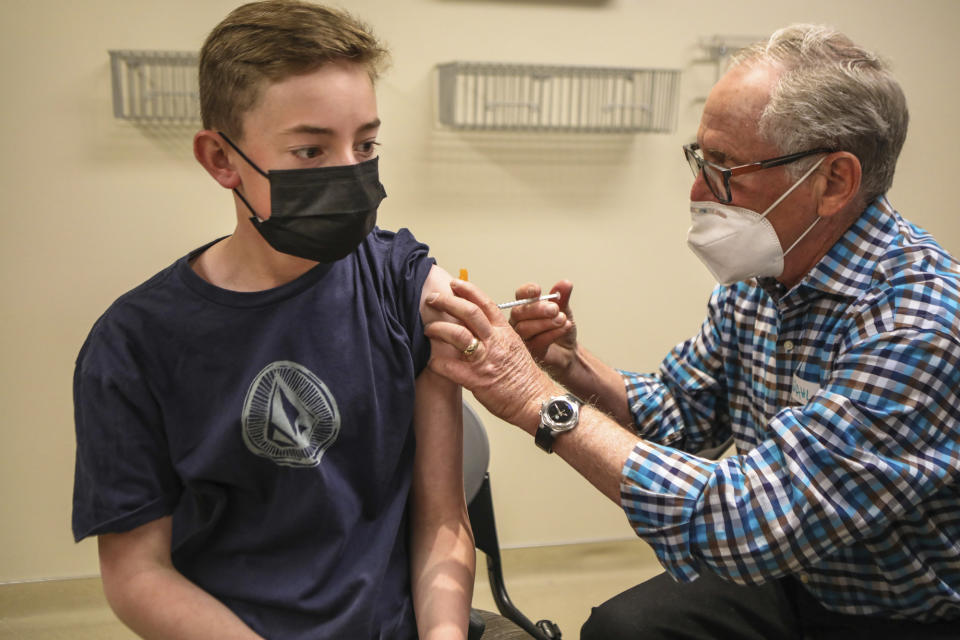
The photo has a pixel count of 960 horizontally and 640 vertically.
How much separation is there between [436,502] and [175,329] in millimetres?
466

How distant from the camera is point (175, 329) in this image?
1.09m

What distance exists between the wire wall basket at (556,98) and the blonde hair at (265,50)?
1.16 metres

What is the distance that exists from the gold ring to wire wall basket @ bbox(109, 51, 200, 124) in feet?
4.21

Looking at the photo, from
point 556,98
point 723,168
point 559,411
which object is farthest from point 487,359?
point 556,98

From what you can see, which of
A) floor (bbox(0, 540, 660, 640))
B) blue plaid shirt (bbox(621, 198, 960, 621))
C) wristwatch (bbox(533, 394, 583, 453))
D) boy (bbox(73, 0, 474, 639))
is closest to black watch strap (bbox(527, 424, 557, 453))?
wristwatch (bbox(533, 394, 583, 453))

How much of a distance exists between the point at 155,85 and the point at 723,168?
4.98 feet

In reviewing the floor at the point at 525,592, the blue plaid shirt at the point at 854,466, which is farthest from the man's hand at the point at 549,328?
the floor at the point at 525,592

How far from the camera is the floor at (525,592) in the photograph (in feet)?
7.57

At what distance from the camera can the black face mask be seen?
1072 millimetres

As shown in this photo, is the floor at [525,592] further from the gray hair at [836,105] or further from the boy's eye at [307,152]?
the boy's eye at [307,152]

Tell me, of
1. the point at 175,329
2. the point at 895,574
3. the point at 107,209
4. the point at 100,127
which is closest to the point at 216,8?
the point at 100,127

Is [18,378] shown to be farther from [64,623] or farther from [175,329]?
[175,329]

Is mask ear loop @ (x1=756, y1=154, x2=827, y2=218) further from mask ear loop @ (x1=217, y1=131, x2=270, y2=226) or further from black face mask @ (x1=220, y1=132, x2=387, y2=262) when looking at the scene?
mask ear loop @ (x1=217, y1=131, x2=270, y2=226)

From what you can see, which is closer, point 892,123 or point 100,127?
point 892,123
